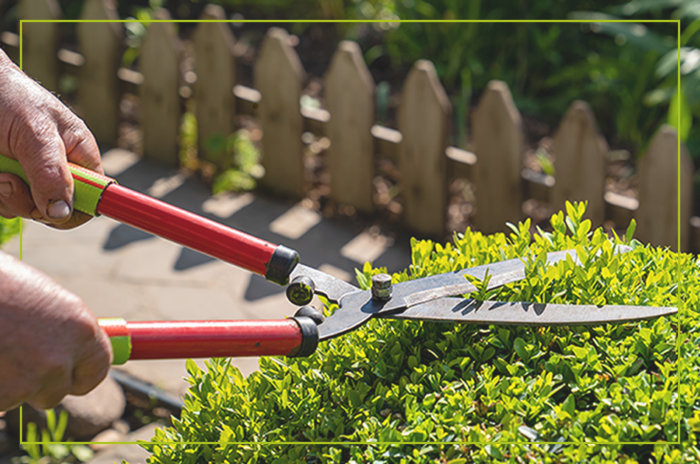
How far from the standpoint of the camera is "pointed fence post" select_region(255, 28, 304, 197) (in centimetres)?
452

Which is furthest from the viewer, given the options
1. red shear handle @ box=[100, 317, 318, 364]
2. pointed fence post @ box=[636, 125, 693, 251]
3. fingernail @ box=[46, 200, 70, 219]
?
pointed fence post @ box=[636, 125, 693, 251]

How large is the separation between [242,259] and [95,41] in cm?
387

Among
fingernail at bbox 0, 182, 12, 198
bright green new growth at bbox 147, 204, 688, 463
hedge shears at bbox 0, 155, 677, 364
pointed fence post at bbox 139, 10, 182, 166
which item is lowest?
bright green new growth at bbox 147, 204, 688, 463

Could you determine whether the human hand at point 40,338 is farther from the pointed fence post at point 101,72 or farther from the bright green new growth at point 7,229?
the pointed fence post at point 101,72

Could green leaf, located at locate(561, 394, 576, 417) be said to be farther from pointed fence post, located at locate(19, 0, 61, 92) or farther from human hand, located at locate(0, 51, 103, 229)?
pointed fence post, located at locate(19, 0, 61, 92)

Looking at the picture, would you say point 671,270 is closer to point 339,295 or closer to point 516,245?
point 516,245

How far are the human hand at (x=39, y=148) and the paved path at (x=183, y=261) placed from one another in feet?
5.07

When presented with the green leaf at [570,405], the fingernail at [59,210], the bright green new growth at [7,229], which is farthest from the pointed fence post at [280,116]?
the green leaf at [570,405]

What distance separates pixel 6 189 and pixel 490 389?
1.23 m

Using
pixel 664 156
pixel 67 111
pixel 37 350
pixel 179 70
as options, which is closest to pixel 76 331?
pixel 37 350

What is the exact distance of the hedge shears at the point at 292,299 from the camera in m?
1.41

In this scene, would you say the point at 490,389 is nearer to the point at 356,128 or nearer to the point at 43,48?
the point at 356,128

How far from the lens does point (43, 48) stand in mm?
5422

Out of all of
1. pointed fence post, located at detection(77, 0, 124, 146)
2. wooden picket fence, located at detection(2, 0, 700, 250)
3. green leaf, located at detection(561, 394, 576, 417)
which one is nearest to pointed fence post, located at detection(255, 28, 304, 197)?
wooden picket fence, located at detection(2, 0, 700, 250)
